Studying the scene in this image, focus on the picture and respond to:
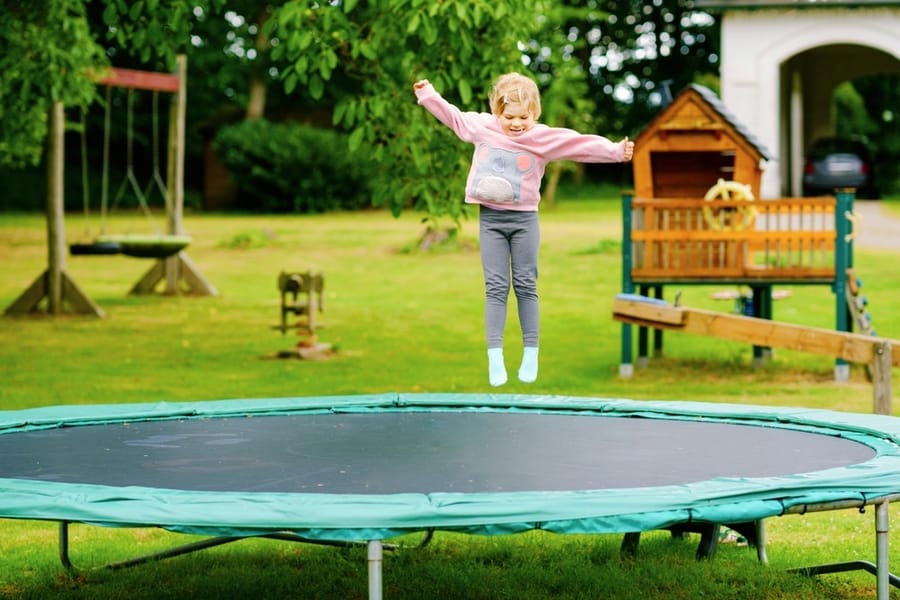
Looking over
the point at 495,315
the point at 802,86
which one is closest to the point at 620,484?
the point at 495,315

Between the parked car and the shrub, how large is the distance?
27.2ft

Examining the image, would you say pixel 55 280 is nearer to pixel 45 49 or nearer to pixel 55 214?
pixel 55 214

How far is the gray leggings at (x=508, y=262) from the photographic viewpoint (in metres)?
4.32

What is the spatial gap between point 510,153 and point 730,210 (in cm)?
529

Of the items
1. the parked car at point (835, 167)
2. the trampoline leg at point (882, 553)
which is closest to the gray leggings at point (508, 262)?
the trampoline leg at point (882, 553)

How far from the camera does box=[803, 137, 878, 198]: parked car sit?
1994 cm

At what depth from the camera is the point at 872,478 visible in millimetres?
3617

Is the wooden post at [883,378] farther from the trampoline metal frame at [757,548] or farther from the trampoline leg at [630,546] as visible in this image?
the trampoline leg at [630,546]

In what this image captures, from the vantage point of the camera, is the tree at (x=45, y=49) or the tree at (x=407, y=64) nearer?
the tree at (x=407, y=64)

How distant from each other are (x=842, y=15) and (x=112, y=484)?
1390 centimetres

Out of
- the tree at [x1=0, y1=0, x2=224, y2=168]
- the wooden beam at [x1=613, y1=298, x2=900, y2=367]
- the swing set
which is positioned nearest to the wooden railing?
the wooden beam at [x1=613, y1=298, x2=900, y2=367]

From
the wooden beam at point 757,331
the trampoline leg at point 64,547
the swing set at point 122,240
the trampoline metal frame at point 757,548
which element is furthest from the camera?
the swing set at point 122,240

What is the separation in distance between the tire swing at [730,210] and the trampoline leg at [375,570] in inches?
248

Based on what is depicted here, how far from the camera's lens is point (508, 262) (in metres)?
4.42
